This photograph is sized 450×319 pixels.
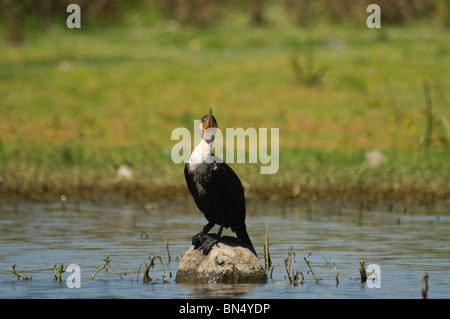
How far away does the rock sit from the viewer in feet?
30.9

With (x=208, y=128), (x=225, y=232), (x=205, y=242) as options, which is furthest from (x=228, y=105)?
(x=208, y=128)

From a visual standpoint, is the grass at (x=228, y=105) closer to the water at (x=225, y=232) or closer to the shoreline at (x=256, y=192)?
the shoreline at (x=256, y=192)

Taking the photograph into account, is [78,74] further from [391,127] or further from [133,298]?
[133,298]

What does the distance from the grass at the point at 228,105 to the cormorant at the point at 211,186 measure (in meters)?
5.26

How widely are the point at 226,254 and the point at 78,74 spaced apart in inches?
586

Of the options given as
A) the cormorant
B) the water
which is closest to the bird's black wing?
the cormorant

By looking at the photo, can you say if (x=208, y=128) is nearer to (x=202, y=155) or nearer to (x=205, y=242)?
(x=202, y=155)

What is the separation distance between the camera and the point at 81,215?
539 inches

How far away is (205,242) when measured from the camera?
9469 mm

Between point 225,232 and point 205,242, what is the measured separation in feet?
12.6

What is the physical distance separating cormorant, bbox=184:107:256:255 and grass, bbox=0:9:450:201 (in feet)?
17.3

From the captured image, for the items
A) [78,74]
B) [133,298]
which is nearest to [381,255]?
[133,298]

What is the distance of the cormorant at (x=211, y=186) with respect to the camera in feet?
29.9

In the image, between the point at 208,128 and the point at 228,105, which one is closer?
the point at 208,128
